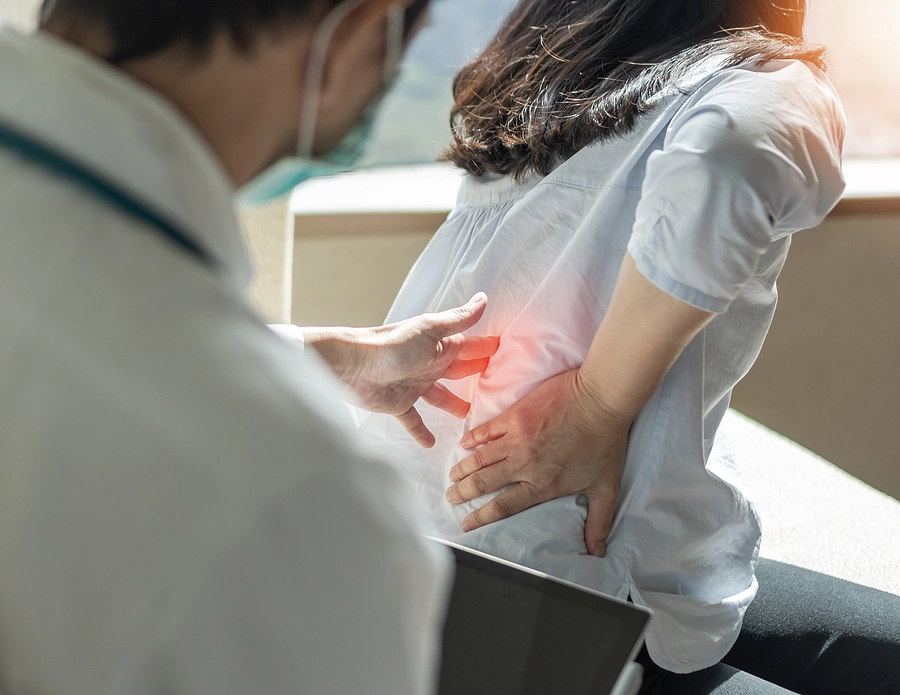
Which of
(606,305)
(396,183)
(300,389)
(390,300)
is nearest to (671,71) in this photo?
(606,305)

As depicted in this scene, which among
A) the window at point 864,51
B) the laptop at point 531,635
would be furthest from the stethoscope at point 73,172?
the window at point 864,51

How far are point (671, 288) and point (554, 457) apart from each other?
0.19 metres

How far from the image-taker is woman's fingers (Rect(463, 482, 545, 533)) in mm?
674

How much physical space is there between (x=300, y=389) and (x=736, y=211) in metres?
0.38

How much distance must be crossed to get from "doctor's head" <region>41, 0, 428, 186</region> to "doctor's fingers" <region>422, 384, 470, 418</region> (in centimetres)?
44

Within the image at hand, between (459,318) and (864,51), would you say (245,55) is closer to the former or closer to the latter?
(459,318)

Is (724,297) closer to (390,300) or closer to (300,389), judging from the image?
(300,389)

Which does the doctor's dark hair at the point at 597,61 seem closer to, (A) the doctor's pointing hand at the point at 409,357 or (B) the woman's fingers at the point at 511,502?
(A) the doctor's pointing hand at the point at 409,357

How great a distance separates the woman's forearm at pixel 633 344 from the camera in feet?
1.90

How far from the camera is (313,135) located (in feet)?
1.28

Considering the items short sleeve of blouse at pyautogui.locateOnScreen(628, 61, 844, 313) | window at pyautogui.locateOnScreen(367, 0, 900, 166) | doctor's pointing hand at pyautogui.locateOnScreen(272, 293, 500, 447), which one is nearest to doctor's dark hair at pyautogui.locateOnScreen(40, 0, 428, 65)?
short sleeve of blouse at pyautogui.locateOnScreen(628, 61, 844, 313)

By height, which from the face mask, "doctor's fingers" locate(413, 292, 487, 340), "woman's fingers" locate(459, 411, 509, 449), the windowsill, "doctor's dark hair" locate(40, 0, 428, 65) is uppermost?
"doctor's dark hair" locate(40, 0, 428, 65)

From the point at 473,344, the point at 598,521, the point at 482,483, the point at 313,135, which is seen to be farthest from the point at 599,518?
the point at 313,135

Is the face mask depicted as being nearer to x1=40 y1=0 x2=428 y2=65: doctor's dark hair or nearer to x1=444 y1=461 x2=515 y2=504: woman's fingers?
x1=40 y1=0 x2=428 y2=65: doctor's dark hair
